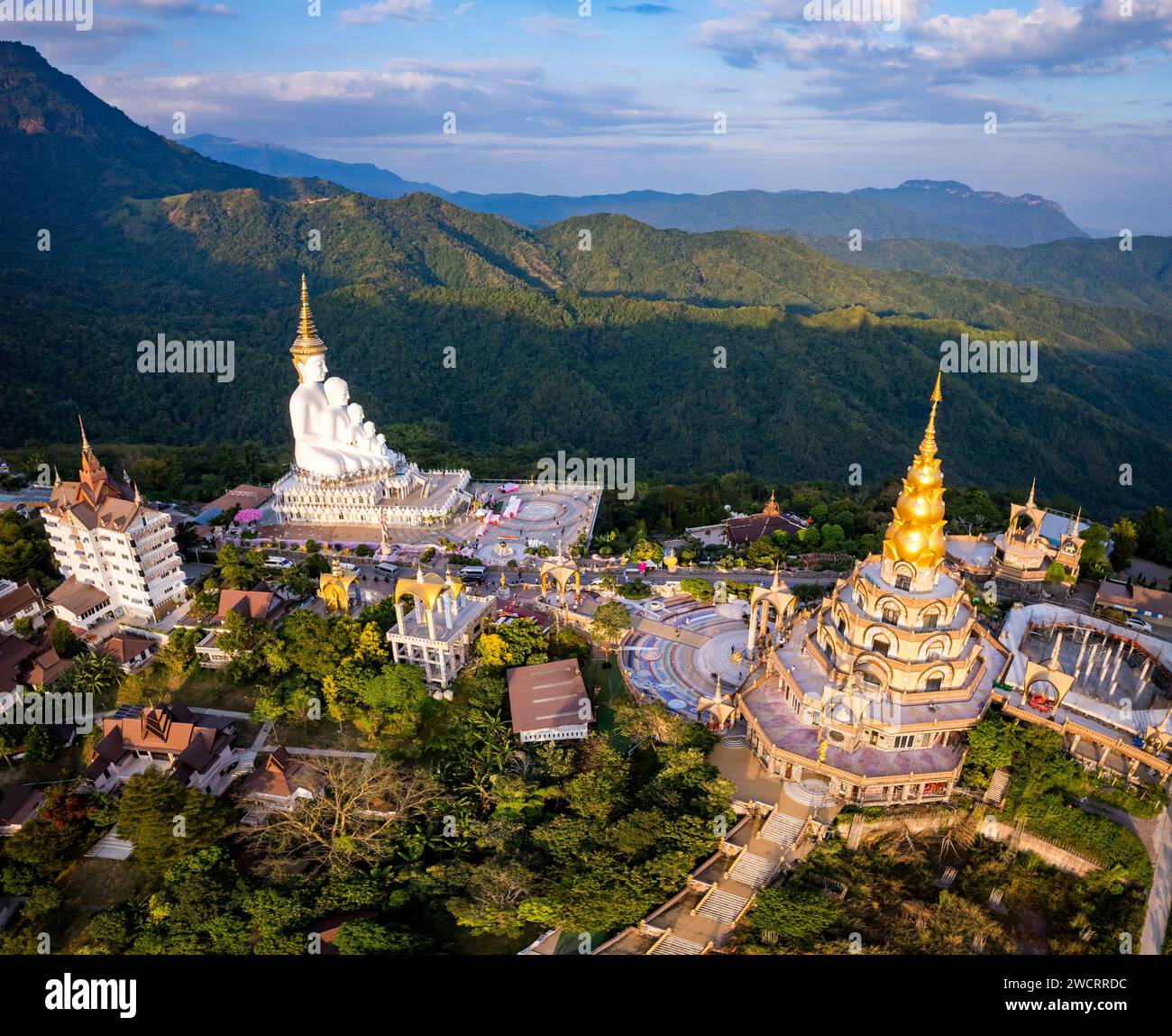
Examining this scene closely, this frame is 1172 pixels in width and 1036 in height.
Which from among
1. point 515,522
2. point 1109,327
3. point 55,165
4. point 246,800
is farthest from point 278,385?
point 1109,327

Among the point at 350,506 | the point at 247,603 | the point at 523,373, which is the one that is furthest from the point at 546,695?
the point at 523,373

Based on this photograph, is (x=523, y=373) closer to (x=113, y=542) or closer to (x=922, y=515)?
(x=113, y=542)

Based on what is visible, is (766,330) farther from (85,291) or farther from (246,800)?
(246,800)

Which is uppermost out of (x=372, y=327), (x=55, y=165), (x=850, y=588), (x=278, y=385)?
(x=55, y=165)

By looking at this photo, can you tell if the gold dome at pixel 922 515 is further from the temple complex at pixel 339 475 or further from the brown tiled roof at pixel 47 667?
the brown tiled roof at pixel 47 667

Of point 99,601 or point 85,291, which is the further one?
point 85,291

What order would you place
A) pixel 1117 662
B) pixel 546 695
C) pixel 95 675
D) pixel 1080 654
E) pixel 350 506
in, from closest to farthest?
1. pixel 546 695
2. pixel 1117 662
3. pixel 1080 654
4. pixel 95 675
5. pixel 350 506
